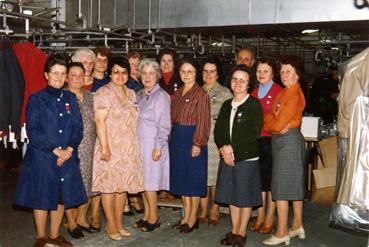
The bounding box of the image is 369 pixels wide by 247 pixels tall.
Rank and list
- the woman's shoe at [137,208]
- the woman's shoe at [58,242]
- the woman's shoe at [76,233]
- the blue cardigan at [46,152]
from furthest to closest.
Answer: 1. the woman's shoe at [137,208]
2. the woman's shoe at [76,233]
3. the woman's shoe at [58,242]
4. the blue cardigan at [46,152]

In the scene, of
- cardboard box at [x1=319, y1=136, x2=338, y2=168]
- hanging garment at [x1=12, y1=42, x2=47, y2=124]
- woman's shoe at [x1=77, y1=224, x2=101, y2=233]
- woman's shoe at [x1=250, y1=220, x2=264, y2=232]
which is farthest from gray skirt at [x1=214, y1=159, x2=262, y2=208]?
hanging garment at [x1=12, y1=42, x2=47, y2=124]

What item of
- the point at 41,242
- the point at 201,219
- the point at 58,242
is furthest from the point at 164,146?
the point at 41,242

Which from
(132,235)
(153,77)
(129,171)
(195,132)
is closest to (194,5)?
(153,77)

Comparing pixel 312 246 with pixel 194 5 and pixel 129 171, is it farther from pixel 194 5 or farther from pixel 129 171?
pixel 194 5

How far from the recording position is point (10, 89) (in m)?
4.20

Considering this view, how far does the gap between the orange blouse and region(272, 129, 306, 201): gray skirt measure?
97 mm

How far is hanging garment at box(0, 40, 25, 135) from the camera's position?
4.13 metres

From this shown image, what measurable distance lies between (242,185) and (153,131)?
0.96 metres

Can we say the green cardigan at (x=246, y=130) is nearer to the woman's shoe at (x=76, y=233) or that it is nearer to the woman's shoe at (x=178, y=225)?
the woman's shoe at (x=178, y=225)

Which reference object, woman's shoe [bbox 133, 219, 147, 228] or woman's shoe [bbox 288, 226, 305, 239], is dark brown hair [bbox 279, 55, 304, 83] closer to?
woman's shoe [bbox 288, 226, 305, 239]

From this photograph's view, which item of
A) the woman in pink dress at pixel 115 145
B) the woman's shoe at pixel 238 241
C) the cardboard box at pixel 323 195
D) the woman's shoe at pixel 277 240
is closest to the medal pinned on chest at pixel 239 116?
the woman in pink dress at pixel 115 145

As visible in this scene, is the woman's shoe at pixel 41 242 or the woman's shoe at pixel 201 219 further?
the woman's shoe at pixel 201 219

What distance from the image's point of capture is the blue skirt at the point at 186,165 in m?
4.11

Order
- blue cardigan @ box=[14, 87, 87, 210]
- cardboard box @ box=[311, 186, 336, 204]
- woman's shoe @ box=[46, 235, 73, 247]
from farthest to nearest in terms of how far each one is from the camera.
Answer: cardboard box @ box=[311, 186, 336, 204], woman's shoe @ box=[46, 235, 73, 247], blue cardigan @ box=[14, 87, 87, 210]
